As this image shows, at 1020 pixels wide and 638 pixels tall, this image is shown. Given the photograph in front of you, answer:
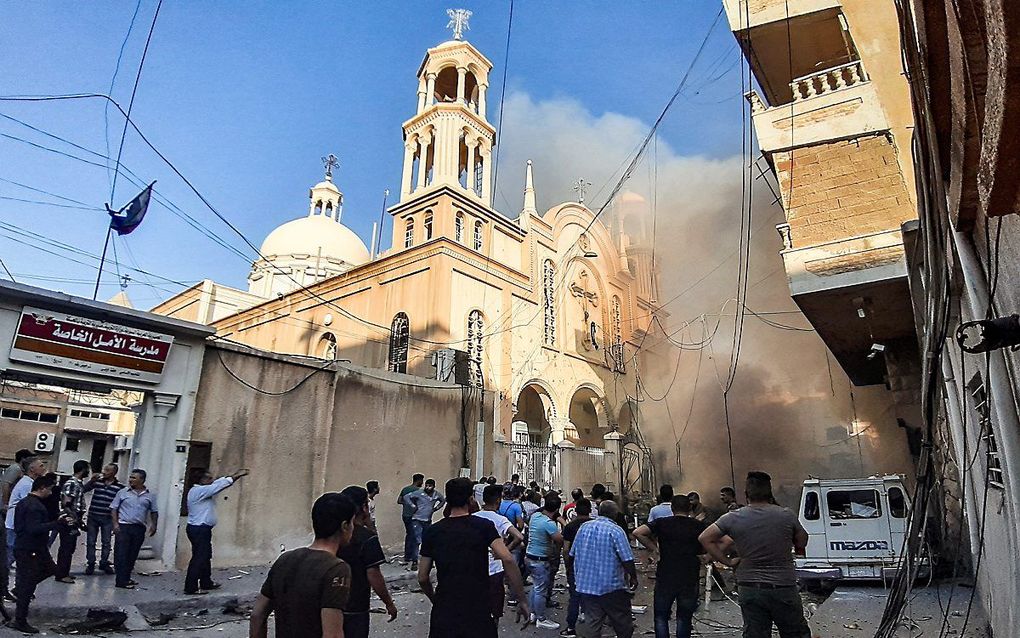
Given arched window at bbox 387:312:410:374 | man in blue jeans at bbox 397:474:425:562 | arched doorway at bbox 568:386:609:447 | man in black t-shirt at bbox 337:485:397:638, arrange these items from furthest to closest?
1. arched doorway at bbox 568:386:609:447
2. arched window at bbox 387:312:410:374
3. man in blue jeans at bbox 397:474:425:562
4. man in black t-shirt at bbox 337:485:397:638

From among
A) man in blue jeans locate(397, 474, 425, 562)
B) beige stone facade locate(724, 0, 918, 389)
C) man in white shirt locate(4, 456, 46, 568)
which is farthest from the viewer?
man in blue jeans locate(397, 474, 425, 562)

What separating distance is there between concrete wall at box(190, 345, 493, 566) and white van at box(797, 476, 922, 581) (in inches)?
298

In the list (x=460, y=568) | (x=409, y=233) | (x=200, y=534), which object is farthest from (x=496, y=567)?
(x=409, y=233)

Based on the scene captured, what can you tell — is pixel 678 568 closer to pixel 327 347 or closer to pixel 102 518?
pixel 102 518

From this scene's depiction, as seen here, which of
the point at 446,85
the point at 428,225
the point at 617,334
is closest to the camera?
the point at 428,225

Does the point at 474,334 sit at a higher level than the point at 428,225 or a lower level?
lower

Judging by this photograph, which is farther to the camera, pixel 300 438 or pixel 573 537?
pixel 300 438

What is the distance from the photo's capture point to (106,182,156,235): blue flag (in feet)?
36.2

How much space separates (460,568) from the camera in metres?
3.23

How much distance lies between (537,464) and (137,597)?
1061cm

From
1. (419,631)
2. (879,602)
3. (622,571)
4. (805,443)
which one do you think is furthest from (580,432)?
(622,571)

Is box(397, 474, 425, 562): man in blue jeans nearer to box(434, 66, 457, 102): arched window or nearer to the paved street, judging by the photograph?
the paved street

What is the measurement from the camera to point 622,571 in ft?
14.3

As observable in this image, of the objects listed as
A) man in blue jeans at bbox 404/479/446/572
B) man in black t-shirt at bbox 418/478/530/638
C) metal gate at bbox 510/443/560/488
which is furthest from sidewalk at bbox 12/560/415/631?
metal gate at bbox 510/443/560/488
